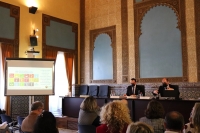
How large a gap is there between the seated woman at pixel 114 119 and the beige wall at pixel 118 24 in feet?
17.6

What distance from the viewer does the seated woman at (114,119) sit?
239cm

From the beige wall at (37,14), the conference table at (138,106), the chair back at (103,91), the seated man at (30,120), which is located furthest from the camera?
the chair back at (103,91)

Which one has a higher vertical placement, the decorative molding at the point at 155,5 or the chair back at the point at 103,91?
the decorative molding at the point at 155,5

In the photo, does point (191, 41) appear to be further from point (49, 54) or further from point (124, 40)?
point (49, 54)

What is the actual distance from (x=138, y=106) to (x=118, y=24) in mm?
4230

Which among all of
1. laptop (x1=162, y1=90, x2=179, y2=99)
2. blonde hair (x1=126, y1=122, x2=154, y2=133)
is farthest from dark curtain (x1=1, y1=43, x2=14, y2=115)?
blonde hair (x1=126, y1=122, x2=154, y2=133)

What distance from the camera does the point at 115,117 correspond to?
2.42m

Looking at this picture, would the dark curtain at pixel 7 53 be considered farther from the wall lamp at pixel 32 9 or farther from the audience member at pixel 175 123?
the audience member at pixel 175 123

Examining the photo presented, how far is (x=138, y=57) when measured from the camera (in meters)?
8.38

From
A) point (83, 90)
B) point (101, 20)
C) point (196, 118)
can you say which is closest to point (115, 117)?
point (196, 118)

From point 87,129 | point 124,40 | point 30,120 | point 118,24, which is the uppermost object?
point 118,24

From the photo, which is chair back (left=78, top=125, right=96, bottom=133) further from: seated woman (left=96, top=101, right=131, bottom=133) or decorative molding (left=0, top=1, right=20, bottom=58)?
decorative molding (left=0, top=1, right=20, bottom=58)

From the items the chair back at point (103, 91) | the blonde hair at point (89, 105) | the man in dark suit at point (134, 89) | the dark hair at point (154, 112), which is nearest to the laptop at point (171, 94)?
the man in dark suit at point (134, 89)

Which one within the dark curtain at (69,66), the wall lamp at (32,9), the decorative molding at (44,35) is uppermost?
the wall lamp at (32,9)
